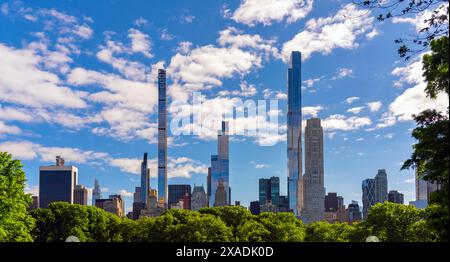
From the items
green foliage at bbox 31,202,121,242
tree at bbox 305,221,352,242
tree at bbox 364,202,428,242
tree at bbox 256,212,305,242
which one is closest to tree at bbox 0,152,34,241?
green foliage at bbox 31,202,121,242

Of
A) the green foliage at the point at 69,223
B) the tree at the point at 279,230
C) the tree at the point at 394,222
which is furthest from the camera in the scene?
the tree at the point at 279,230

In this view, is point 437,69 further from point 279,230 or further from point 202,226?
point 279,230

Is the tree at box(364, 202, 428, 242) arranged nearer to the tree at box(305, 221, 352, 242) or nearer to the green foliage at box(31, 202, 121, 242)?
the tree at box(305, 221, 352, 242)

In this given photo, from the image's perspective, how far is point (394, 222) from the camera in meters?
68.8

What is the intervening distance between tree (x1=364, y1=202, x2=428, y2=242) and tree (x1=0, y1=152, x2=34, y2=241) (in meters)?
41.3

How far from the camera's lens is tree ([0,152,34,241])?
145 ft

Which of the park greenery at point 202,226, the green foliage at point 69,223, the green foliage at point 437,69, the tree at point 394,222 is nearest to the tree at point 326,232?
the park greenery at point 202,226

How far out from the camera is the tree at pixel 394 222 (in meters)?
68.6

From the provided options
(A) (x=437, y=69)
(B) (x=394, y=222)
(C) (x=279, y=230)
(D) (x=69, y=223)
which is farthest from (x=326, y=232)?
(A) (x=437, y=69)

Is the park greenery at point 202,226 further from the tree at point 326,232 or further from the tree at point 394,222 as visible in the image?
the tree at point 326,232

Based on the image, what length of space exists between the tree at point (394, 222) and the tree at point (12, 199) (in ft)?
136

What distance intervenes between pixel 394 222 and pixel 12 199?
147 feet

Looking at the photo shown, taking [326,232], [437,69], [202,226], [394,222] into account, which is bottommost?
[326,232]

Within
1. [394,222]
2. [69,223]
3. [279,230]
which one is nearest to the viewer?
[394,222]
